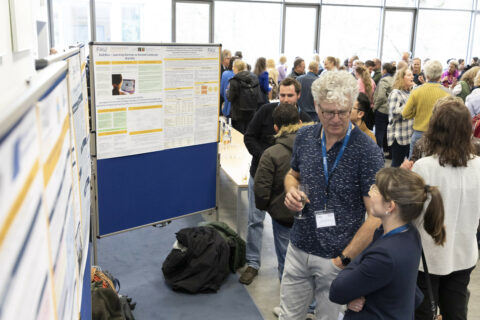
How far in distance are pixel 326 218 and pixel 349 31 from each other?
12644mm

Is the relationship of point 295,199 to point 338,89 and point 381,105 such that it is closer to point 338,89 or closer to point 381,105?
A: point 338,89

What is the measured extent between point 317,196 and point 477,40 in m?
15.1

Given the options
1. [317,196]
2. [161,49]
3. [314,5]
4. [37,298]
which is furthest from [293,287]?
[314,5]

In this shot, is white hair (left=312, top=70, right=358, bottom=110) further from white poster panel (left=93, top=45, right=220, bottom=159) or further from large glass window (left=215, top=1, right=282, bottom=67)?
large glass window (left=215, top=1, right=282, bottom=67)

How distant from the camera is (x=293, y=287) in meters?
2.15

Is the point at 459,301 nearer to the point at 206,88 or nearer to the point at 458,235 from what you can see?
the point at 458,235

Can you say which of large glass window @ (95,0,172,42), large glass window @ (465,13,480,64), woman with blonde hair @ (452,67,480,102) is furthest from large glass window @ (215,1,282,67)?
woman with blonde hair @ (452,67,480,102)

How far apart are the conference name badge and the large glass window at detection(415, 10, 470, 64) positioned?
45.1ft

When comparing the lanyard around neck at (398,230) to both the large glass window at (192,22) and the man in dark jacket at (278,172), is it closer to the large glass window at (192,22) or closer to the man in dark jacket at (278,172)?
the man in dark jacket at (278,172)

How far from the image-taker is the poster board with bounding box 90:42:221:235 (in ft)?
10.9

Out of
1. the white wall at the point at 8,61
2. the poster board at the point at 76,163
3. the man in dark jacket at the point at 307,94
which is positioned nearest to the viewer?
the poster board at the point at 76,163

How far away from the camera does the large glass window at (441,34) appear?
46.5 ft

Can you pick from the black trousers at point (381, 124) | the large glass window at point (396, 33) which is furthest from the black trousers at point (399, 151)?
the large glass window at point (396, 33)

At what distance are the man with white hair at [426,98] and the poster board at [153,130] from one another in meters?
2.28
